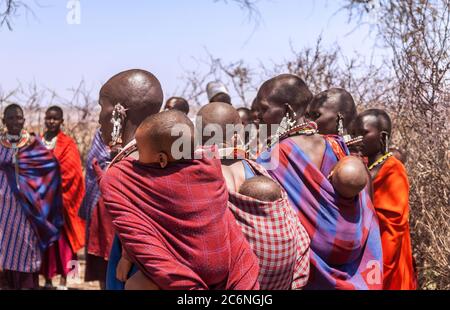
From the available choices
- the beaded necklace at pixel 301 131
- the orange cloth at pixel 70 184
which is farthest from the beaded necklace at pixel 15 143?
the beaded necklace at pixel 301 131

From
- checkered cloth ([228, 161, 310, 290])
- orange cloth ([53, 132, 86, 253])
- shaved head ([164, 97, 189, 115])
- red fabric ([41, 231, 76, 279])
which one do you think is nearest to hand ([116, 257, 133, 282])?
checkered cloth ([228, 161, 310, 290])

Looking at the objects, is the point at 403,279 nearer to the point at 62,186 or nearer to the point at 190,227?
the point at 190,227

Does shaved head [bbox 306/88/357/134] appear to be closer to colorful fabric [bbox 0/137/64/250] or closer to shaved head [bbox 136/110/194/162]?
shaved head [bbox 136/110/194/162]

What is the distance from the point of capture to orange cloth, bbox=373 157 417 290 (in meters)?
5.03

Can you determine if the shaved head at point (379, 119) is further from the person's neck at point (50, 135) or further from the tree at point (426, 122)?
the person's neck at point (50, 135)

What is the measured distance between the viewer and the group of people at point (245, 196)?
104 inches

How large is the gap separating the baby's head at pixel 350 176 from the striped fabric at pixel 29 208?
193 inches

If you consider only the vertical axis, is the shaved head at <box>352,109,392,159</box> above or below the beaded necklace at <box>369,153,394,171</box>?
above

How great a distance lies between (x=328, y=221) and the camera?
374 centimetres

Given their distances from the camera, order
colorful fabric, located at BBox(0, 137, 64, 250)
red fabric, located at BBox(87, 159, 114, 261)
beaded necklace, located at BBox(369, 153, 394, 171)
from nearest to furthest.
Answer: beaded necklace, located at BBox(369, 153, 394, 171) → red fabric, located at BBox(87, 159, 114, 261) → colorful fabric, located at BBox(0, 137, 64, 250)

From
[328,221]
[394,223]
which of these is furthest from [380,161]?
[328,221]

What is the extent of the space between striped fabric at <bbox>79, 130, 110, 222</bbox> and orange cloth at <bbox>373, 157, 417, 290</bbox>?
2385 millimetres
